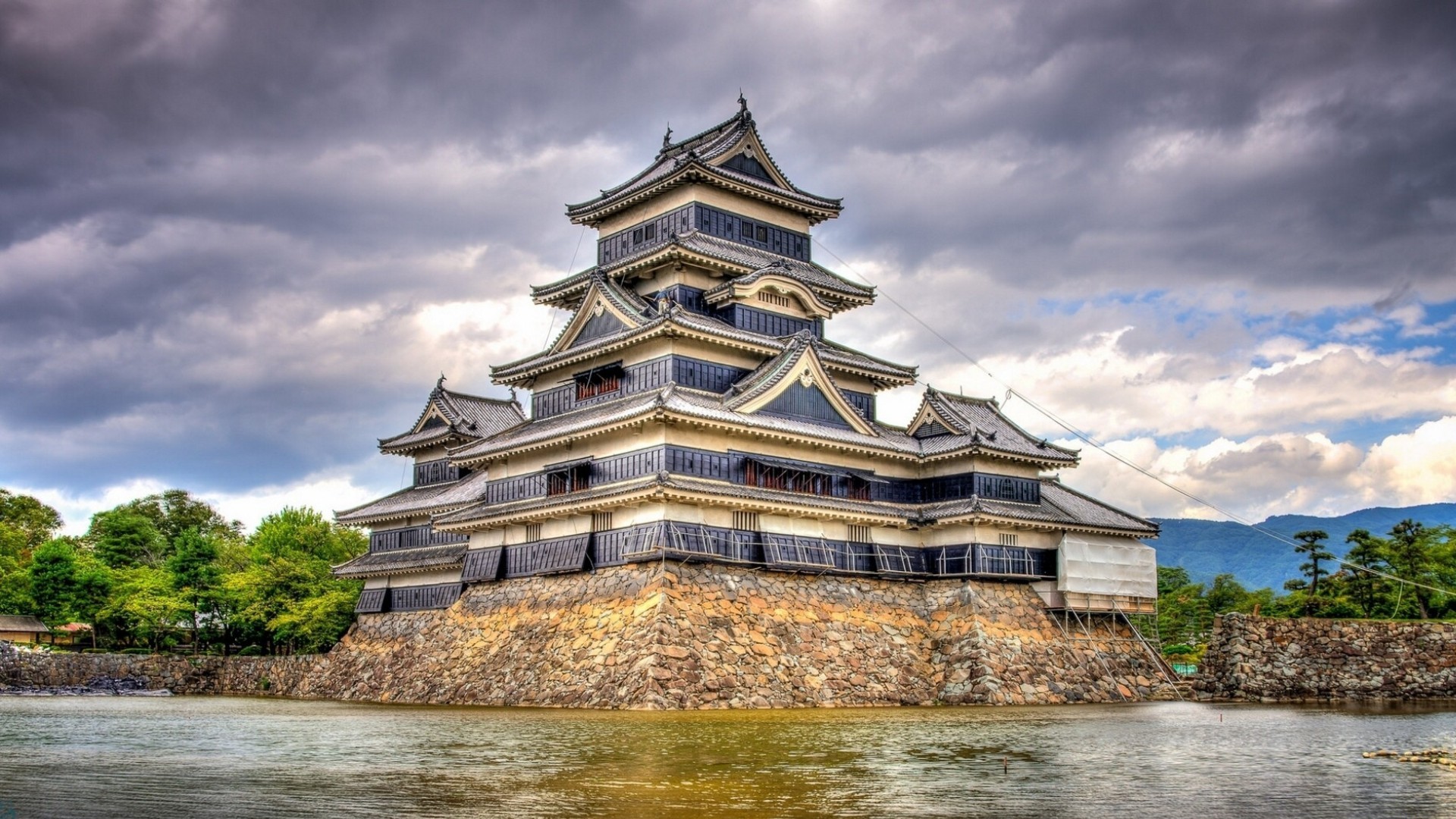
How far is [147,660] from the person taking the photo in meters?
57.6

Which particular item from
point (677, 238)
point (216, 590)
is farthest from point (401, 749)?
point (216, 590)

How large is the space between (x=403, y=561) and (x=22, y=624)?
29.0m

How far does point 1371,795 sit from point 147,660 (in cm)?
5582

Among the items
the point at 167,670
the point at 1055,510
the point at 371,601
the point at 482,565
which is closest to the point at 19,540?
the point at 167,670

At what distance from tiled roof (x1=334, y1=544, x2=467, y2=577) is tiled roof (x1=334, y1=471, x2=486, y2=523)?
165 cm

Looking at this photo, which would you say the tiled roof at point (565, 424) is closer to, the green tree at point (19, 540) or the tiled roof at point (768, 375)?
the tiled roof at point (768, 375)

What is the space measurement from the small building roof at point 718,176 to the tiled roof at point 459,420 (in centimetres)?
1083

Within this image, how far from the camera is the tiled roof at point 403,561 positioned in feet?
161

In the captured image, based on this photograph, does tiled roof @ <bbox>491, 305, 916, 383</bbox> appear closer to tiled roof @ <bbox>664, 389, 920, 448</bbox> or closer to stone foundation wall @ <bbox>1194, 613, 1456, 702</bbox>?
tiled roof @ <bbox>664, 389, 920, 448</bbox>

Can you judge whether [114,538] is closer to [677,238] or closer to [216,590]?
[216,590]

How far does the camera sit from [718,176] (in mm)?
45250

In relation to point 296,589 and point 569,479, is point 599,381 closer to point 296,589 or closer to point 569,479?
point 569,479

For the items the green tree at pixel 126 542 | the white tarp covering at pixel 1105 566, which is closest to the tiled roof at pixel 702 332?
the white tarp covering at pixel 1105 566

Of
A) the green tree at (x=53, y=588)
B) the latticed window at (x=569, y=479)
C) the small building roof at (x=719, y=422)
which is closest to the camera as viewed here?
the small building roof at (x=719, y=422)
